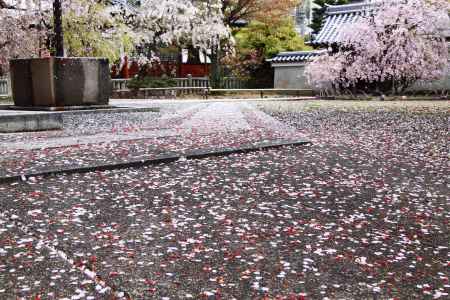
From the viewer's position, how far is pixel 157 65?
33000 mm

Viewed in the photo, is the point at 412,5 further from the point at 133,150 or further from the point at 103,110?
the point at 133,150

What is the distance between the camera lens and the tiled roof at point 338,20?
84.3 feet

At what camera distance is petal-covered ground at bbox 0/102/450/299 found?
277 centimetres

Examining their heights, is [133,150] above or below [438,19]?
below

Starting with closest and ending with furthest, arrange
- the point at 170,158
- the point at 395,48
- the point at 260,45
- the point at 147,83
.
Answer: the point at 170,158 → the point at 395,48 → the point at 147,83 → the point at 260,45

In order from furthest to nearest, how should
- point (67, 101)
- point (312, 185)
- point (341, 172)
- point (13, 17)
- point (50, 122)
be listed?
point (13, 17), point (67, 101), point (50, 122), point (341, 172), point (312, 185)

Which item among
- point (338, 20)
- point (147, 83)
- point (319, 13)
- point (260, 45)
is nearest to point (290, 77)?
point (260, 45)

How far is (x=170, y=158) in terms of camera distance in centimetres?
648

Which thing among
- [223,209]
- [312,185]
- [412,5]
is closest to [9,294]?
[223,209]

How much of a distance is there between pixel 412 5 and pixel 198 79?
12917 millimetres

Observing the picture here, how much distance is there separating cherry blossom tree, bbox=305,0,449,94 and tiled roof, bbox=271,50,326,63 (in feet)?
12.7

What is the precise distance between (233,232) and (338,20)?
25.1 metres

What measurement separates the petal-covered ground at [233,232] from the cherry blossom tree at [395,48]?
17.8 m

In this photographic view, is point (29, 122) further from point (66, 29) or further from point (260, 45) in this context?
point (260, 45)
